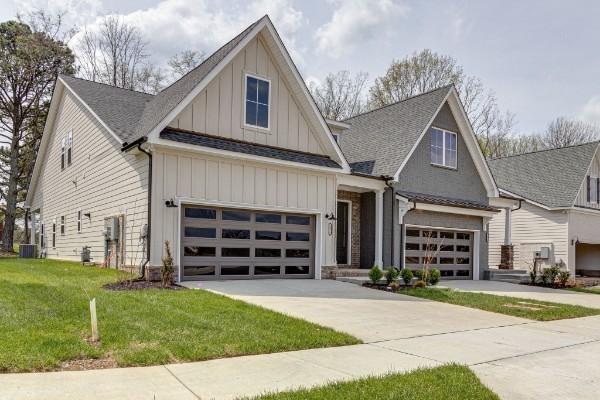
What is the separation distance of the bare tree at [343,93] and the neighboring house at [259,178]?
1467 cm

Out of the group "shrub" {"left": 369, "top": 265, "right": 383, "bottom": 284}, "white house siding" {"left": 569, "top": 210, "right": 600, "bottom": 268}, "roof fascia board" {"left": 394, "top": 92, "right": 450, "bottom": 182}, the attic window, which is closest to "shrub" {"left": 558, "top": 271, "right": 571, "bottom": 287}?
"white house siding" {"left": 569, "top": 210, "right": 600, "bottom": 268}

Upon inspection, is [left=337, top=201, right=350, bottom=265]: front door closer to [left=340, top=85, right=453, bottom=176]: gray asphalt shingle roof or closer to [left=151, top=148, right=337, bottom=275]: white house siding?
[left=340, top=85, right=453, bottom=176]: gray asphalt shingle roof

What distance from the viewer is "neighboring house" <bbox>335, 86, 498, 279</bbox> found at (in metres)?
16.2

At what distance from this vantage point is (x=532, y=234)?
914 inches

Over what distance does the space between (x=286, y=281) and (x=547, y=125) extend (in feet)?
116

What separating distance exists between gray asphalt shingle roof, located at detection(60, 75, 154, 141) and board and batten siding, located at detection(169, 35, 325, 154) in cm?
229

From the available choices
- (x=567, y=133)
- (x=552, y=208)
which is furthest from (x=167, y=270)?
(x=567, y=133)

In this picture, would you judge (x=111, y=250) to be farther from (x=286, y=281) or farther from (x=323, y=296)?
(x=323, y=296)

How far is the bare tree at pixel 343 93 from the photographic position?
113ft

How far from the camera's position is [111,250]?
13938mm

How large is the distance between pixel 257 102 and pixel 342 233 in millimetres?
5622

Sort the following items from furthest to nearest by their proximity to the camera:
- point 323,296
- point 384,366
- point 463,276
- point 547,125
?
point 547,125 < point 463,276 < point 323,296 < point 384,366

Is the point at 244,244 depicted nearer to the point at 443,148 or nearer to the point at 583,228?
the point at 443,148

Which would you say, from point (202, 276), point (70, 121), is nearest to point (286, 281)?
point (202, 276)
